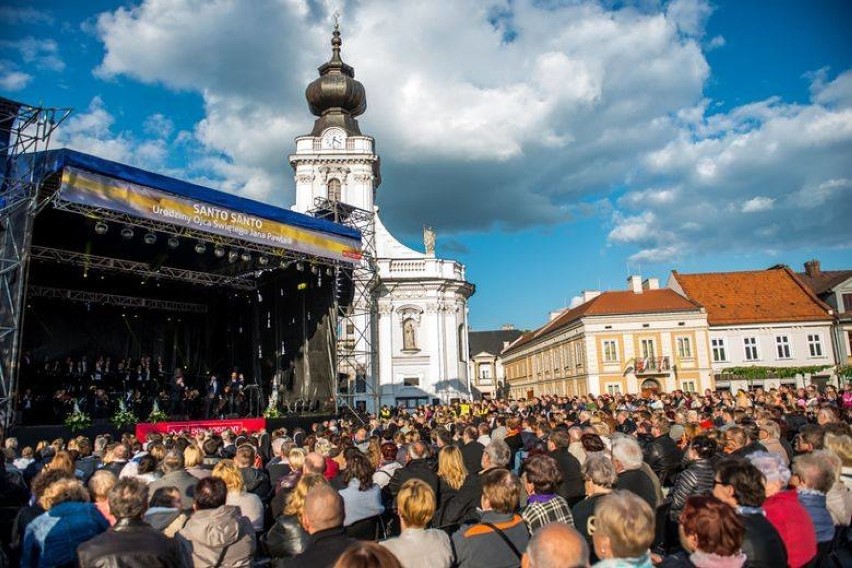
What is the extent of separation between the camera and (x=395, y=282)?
40.9 metres

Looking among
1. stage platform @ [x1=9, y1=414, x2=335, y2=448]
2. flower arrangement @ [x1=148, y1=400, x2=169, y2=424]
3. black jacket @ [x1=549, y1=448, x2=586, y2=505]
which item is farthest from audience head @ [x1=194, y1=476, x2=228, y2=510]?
flower arrangement @ [x1=148, y1=400, x2=169, y2=424]

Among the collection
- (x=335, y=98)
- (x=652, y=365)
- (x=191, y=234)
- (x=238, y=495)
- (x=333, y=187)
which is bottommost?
(x=238, y=495)

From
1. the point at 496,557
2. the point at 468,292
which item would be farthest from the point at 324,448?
the point at 468,292

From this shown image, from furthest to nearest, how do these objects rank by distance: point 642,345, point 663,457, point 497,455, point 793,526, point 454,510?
point 642,345
point 663,457
point 497,455
point 454,510
point 793,526

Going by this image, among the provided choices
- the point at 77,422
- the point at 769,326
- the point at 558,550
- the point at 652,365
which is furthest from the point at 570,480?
the point at 769,326

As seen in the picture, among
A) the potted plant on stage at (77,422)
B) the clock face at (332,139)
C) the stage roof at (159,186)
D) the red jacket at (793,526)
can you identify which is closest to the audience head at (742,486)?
the red jacket at (793,526)

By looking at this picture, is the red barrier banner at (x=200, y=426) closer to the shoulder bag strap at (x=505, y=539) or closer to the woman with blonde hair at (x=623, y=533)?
the shoulder bag strap at (x=505, y=539)

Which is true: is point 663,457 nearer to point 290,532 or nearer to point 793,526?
point 793,526

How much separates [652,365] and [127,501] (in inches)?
1663

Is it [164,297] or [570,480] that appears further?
[164,297]

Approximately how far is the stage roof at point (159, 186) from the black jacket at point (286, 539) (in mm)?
12614

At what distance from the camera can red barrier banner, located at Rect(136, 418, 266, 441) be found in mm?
16453

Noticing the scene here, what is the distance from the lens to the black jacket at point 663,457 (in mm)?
7820

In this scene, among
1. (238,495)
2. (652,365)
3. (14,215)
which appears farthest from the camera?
(652,365)
